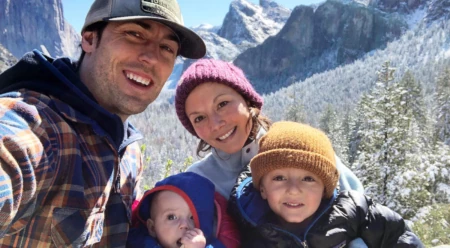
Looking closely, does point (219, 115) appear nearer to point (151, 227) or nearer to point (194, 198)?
point (194, 198)

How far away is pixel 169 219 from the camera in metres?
2.21

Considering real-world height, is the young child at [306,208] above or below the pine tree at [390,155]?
above

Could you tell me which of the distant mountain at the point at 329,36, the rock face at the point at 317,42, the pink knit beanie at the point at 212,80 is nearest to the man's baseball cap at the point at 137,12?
the pink knit beanie at the point at 212,80

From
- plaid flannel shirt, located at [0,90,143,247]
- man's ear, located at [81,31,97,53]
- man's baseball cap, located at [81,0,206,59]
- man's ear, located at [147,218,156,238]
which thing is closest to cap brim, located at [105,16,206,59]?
man's baseball cap, located at [81,0,206,59]

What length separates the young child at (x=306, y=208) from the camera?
90.7 inches

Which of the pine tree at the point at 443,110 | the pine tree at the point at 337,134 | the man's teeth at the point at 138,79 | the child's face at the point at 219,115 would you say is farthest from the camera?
the pine tree at the point at 337,134

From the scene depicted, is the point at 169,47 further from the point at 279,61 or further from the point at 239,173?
the point at 279,61

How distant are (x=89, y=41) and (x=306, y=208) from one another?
5.83 feet

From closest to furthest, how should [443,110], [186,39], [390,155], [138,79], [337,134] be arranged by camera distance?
[138,79], [186,39], [390,155], [443,110], [337,134]

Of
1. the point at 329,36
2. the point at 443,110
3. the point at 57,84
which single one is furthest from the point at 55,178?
the point at 329,36

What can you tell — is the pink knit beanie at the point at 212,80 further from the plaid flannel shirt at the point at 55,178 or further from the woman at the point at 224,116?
the plaid flannel shirt at the point at 55,178

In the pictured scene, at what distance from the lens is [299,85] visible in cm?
13412

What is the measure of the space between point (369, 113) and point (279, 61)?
162 m

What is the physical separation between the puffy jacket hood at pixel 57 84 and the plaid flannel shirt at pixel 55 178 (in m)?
0.07
